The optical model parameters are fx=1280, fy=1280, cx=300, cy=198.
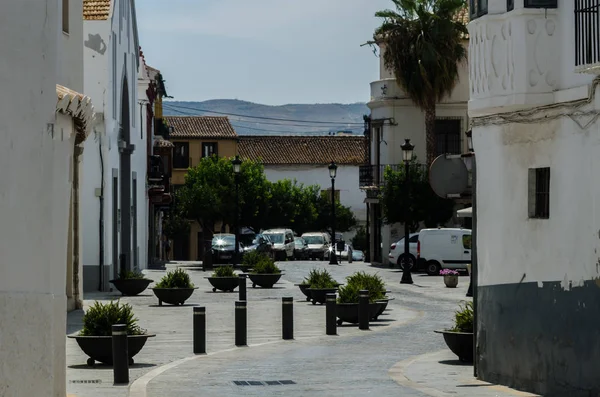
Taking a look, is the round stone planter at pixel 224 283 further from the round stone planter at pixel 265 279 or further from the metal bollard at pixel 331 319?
the metal bollard at pixel 331 319

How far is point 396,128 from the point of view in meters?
61.1

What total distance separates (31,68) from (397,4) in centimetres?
4835

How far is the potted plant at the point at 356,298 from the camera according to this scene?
82.0 ft

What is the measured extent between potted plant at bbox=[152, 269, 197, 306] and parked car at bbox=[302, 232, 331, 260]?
130 feet

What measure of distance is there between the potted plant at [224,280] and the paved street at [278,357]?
4.06 meters

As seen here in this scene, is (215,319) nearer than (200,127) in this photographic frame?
Yes

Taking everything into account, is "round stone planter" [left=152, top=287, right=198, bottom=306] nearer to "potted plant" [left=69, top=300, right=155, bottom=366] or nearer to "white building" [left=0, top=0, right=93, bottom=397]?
"potted plant" [left=69, top=300, right=155, bottom=366]

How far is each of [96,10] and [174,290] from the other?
9.90m

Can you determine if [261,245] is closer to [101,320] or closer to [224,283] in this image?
[224,283]

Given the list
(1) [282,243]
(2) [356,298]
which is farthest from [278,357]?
(1) [282,243]

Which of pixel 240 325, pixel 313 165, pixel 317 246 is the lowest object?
pixel 317 246

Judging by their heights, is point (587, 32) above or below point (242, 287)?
above

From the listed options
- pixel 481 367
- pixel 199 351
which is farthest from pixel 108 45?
pixel 481 367

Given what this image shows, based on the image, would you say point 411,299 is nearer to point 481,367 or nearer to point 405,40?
point 481,367
